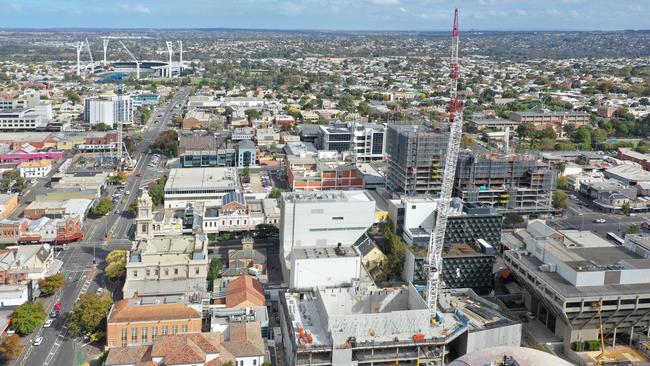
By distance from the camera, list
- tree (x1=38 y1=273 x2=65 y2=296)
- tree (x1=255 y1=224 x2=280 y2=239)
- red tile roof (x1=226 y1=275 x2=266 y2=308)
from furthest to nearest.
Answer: tree (x1=255 y1=224 x2=280 y2=239), tree (x1=38 y1=273 x2=65 y2=296), red tile roof (x1=226 y1=275 x2=266 y2=308)

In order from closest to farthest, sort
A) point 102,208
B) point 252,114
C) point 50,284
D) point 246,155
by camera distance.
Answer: point 50,284, point 102,208, point 246,155, point 252,114

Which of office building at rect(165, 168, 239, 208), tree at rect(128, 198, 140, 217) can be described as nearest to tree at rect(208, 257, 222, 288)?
office building at rect(165, 168, 239, 208)

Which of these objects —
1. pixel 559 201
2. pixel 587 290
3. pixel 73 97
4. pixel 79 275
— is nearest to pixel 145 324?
pixel 79 275

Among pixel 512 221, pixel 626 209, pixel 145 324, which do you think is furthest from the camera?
pixel 626 209

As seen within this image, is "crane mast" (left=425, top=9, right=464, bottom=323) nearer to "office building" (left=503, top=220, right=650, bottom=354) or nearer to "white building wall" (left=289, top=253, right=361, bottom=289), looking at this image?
"white building wall" (left=289, top=253, right=361, bottom=289)

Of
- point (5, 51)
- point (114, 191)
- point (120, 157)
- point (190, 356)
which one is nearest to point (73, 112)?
point (120, 157)

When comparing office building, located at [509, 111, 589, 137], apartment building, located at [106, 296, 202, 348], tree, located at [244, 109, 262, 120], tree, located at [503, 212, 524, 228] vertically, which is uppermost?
office building, located at [509, 111, 589, 137]

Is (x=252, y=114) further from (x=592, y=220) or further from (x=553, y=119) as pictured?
(x=592, y=220)
